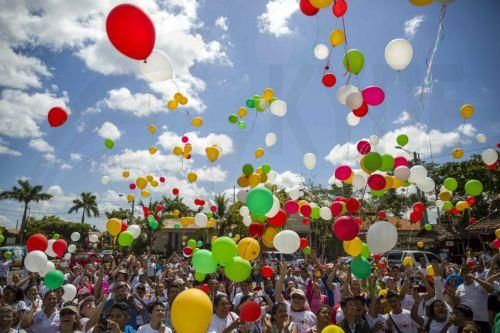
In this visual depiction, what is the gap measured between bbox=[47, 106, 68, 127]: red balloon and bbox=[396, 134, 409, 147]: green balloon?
6.40m

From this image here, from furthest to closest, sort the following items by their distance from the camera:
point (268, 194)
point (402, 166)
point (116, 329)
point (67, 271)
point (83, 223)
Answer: point (83, 223) → point (67, 271) → point (402, 166) → point (268, 194) → point (116, 329)

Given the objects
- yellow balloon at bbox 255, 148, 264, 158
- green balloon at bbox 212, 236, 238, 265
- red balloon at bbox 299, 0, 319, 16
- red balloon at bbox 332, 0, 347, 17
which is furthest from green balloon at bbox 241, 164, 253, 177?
red balloon at bbox 332, 0, 347, 17

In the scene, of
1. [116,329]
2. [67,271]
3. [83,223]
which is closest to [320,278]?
[116,329]

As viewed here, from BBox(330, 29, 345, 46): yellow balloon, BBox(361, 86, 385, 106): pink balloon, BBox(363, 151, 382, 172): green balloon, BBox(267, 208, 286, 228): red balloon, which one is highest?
BBox(330, 29, 345, 46): yellow balloon

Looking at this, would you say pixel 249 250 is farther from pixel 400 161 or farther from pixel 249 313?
pixel 400 161

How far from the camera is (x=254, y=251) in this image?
4242 mm

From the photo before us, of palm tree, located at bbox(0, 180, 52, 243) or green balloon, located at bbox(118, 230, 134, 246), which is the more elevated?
palm tree, located at bbox(0, 180, 52, 243)

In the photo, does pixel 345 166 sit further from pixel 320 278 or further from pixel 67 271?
pixel 67 271

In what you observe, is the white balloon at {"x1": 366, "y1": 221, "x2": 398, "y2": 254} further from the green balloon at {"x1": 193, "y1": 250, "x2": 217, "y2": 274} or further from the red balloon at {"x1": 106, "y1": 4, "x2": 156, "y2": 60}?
the red balloon at {"x1": 106, "y1": 4, "x2": 156, "y2": 60}

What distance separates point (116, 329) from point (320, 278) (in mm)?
4579

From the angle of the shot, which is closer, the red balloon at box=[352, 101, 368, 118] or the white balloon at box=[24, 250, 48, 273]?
the white balloon at box=[24, 250, 48, 273]

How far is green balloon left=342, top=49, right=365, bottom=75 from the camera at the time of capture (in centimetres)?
468

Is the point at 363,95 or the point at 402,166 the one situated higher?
the point at 363,95

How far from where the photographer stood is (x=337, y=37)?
507 cm
